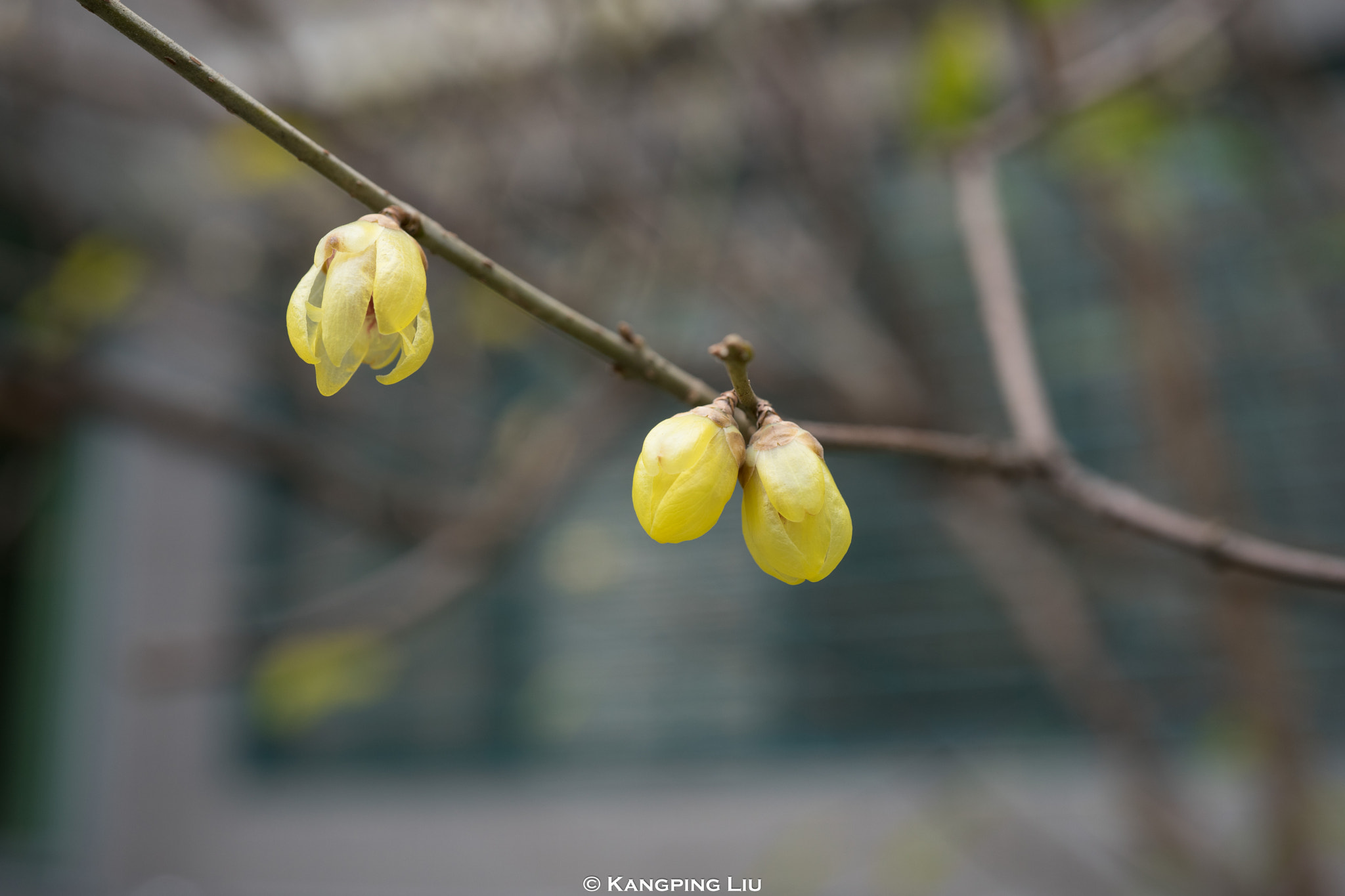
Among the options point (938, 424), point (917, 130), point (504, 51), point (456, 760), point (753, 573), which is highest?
point (504, 51)

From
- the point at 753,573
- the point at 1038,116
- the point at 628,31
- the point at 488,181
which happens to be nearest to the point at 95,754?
the point at 753,573

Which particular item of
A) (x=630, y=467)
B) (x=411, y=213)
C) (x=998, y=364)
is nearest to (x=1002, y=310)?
(x=998, y=364)

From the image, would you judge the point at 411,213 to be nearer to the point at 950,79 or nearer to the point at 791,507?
the point at 791,507

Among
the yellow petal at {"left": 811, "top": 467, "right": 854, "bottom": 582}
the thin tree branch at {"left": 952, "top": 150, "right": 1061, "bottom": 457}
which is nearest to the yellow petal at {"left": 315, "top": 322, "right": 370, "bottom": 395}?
the yellow petal at {"left": 811, "top": 467, "right": 854, "bottom": 582}

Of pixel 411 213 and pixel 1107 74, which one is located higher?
pixel 1107 74

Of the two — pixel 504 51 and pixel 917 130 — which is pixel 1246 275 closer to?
pixel 917 130

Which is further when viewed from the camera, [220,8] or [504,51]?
[504,51]
